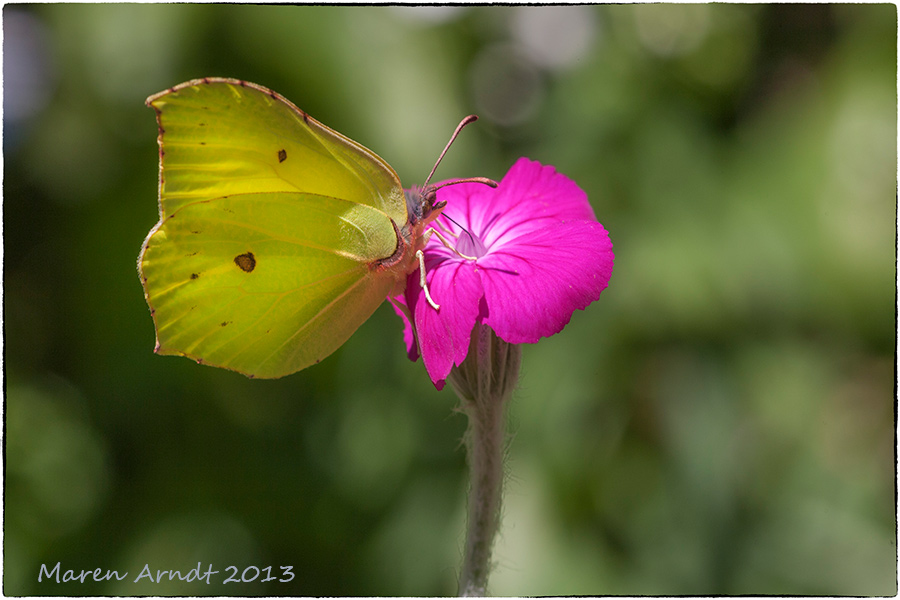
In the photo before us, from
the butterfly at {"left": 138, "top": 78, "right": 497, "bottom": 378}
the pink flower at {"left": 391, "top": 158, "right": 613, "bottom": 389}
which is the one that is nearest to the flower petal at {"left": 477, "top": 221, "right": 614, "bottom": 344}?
the pink flower at {"left": 391, "top": 158, "right": 613, "bottom": 389}

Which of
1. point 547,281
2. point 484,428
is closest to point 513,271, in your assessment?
point 547,281

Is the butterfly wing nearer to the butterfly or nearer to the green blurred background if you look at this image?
the butterfly

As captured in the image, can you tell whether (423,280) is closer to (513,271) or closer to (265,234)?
(513,271)

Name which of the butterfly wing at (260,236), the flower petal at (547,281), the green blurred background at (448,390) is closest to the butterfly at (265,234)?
the butterfly wing at (260,236)

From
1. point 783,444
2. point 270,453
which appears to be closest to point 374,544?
point 270,453

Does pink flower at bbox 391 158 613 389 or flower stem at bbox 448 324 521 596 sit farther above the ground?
pink flower at bbox 391 158 613 389

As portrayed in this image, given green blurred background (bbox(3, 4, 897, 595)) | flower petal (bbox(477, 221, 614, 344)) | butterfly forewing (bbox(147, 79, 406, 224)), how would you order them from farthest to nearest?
1. green blurred background (bbox(3, 4, 897, 595))
2. butterfly forewing (bbox(147, 79, 406, 224))
3. flower petal (bbox(477, 221, 614, 344))

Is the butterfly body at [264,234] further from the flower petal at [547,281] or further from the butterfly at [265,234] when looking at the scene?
the flower petal at [547,281]
